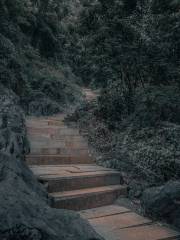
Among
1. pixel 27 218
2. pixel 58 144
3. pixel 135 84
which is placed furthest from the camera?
pixel 135 84

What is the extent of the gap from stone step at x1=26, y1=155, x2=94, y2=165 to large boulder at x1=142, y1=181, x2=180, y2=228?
2244mm

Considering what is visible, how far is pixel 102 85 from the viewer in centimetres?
1003

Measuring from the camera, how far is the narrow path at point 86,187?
4820mm

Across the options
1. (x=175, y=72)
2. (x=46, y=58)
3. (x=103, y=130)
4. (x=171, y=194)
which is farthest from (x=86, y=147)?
(x=46, y=58)

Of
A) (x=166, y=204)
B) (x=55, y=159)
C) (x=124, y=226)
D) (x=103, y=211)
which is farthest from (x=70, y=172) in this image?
(x=166, y=204)

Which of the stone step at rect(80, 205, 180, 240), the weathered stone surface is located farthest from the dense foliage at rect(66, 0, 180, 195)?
the weathered stone surface

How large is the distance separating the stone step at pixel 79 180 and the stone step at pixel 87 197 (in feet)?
0.37

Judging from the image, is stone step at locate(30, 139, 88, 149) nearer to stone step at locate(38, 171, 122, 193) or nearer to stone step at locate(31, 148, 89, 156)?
stone step at locate(31, 148, 89, 156)

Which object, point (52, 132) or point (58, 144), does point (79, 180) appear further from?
point (52, 132)

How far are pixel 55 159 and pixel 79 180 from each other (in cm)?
121

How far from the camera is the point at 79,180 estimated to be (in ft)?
19.4

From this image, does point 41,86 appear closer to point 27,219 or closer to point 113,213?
point 113,213

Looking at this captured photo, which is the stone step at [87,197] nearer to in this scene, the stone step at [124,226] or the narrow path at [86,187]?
the narrow path at [86,187]

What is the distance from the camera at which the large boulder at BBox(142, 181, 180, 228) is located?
16.7 feet
